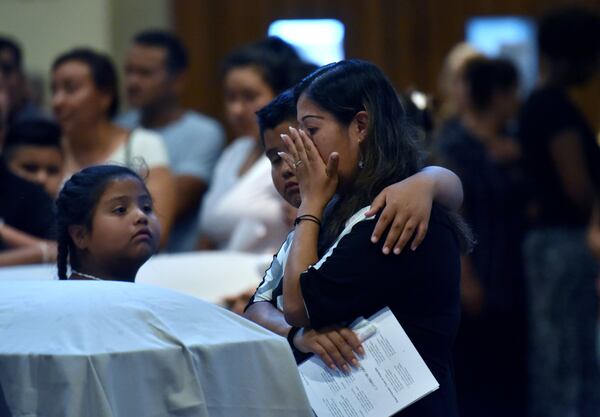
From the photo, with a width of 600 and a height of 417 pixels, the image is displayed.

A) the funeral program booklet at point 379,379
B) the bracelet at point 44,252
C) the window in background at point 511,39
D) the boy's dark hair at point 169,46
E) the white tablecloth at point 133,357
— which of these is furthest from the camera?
the window in background at point 511,39

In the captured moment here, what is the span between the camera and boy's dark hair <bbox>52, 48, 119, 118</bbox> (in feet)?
15.0

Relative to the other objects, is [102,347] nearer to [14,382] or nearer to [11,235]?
[14,382]

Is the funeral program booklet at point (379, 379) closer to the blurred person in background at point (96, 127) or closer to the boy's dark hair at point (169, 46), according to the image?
the blurred person in background at point (96, 127)

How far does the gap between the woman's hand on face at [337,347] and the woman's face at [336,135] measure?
0.99 feet

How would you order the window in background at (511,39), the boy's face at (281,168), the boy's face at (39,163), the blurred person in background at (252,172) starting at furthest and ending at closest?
the window in background at (511,39) < the boy's face at (39,163) < the blurred person in background at (252,172) < the boy's face at (281,168)

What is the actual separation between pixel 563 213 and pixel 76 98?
1.98m

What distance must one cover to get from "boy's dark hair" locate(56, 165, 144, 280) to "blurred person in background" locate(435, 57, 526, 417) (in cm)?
184

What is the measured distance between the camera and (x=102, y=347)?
2.09 metres

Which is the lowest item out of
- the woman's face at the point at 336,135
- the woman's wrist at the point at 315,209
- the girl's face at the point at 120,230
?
the girl's face at the point at 120,230

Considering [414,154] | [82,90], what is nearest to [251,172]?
[82,90]

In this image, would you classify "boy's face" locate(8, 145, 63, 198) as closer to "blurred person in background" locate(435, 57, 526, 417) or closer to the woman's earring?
"blurred person in background" locate(435, 57, 526, 417)

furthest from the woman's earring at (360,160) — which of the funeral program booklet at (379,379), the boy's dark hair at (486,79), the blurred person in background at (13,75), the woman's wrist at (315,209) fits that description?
the blurred person in background at (13,75)

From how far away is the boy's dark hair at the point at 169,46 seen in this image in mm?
5289

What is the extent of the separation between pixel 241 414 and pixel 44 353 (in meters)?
0.37
